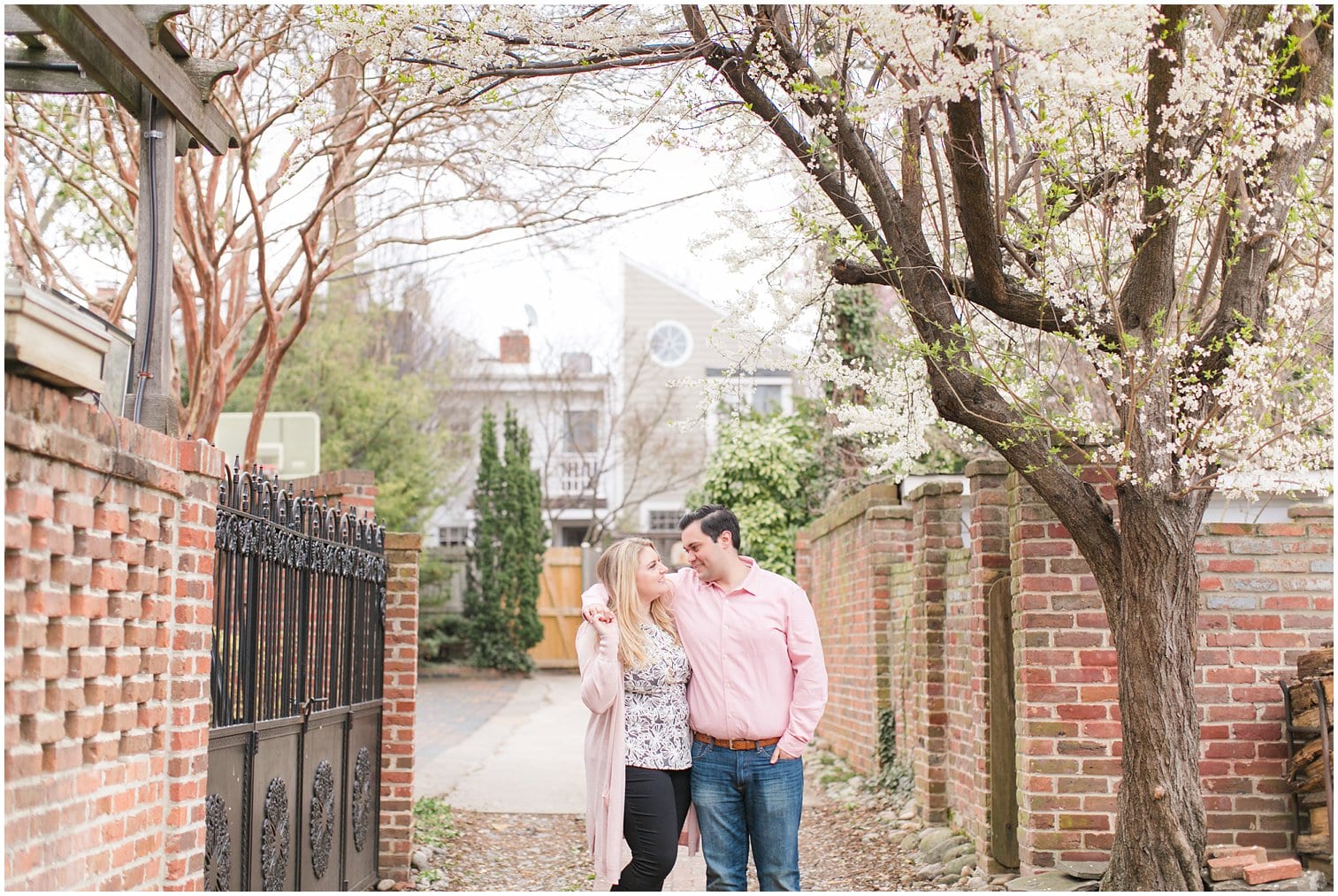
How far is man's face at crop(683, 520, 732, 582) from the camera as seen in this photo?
4.68 m

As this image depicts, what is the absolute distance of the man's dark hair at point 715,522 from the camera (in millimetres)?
4703

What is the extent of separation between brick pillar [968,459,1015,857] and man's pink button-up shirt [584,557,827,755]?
2218mm

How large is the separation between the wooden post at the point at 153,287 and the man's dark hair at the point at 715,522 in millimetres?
1956

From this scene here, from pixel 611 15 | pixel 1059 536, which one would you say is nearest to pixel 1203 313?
pixel 1059 536

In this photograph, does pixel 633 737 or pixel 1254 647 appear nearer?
pixel 633 737

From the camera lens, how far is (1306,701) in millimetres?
5629

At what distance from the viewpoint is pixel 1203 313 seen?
5.67 m

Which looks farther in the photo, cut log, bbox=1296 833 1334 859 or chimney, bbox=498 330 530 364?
chimney, bbox=498 330 530 364

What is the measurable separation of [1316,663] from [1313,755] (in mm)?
419

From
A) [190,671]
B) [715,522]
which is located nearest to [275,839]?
[190,671]

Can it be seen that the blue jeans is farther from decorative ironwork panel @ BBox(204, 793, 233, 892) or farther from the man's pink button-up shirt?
decorative ironwork panel @ BBox(204, 793, 233, 892)

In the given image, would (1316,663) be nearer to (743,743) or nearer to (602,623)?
(743,743)

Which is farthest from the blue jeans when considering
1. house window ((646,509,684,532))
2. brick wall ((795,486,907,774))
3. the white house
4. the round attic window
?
house window ((646,509,684,532))

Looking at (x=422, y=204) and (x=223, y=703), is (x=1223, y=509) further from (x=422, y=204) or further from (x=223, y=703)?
(x=422, y=204)
